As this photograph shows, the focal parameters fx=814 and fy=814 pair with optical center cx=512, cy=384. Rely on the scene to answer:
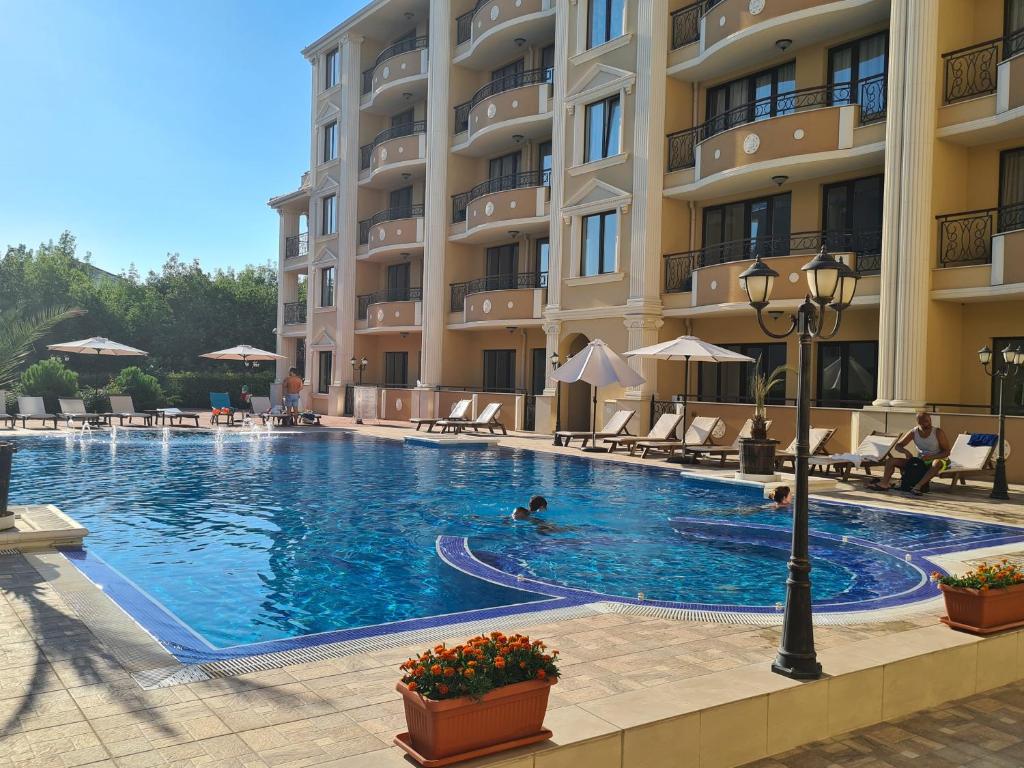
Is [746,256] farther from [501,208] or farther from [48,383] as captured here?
[48,383]

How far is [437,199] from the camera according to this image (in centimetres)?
2947

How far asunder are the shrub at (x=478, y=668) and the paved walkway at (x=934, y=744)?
138cm

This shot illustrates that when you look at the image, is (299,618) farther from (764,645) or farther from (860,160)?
(860,160)

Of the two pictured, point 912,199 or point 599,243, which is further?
point 599,243

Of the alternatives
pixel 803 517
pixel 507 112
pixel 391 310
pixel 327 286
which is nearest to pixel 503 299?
pixel 507 112

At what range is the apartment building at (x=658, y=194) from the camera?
16.2 metres

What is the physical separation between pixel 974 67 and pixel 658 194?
7.93m

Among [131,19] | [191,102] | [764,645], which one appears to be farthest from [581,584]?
[191,102]

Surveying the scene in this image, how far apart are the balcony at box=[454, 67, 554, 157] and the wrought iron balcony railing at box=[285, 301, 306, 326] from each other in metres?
13.3

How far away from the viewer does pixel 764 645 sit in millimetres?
5605

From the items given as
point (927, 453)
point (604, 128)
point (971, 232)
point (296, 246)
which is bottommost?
point (927, 453)

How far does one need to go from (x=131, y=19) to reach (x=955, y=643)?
67.0ft

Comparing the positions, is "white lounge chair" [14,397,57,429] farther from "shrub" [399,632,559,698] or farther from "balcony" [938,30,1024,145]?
"balcony" [938,30,1024,145]

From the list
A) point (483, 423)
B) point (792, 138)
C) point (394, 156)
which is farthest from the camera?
point (394, 156)
